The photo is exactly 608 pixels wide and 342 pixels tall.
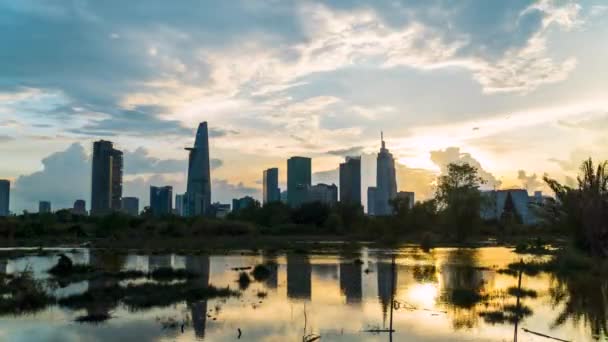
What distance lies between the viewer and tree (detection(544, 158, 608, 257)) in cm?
4647

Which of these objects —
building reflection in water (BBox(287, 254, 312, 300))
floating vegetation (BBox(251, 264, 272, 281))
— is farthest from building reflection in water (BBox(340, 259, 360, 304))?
floating vegetation (BBox(251, 264, 272, 281))

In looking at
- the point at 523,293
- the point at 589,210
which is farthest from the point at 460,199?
the point at 523,293

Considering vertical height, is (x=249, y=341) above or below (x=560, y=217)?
below

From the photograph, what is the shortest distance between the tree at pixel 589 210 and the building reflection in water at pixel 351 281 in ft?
62.6

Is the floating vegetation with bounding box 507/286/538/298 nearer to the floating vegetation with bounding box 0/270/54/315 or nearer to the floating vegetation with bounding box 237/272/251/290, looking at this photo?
the floating vegetation with bounding box 237/272/251/290

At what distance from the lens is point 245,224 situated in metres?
119

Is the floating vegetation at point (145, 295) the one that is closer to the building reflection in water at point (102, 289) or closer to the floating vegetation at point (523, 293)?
the building reflection in water at point (102, 289)

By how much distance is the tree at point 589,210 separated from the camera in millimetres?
46469

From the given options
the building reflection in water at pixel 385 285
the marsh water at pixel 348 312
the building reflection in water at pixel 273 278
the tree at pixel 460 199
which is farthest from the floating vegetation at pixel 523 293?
the tree at pixel 460 199

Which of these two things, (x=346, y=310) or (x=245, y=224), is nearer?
(x=346, y=310)

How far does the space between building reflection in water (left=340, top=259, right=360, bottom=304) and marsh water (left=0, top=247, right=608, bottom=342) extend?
0.11 metres

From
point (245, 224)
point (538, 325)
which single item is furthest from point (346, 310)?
point (245, 224)

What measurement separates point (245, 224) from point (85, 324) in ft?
321

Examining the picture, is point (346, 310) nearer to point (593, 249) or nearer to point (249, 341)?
point (249, 341)
